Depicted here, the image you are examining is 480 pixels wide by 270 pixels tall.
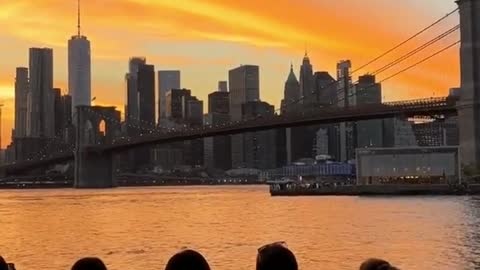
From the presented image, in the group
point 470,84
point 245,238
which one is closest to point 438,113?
point 470,84

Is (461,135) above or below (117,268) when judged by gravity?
above

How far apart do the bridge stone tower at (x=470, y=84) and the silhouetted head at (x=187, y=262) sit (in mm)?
71119

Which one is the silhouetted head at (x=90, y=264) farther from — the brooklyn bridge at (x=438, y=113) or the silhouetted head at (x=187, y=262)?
the brooklyn bridge at (x=438, y=113)

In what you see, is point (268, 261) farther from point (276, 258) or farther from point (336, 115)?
point (336, 115)

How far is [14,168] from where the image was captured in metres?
110

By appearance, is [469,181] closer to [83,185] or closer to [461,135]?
[461,135]

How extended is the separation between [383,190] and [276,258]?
78856mm

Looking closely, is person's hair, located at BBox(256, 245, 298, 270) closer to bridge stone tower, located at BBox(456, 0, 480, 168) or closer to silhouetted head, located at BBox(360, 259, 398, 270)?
silhouetted head, located at BBox(360, 259, 398, 270)

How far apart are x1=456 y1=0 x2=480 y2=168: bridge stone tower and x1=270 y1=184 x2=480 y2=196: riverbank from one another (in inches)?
98.0

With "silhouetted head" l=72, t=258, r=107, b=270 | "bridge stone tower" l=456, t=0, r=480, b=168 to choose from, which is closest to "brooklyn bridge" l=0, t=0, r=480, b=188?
"bridge stone tower" l=456, t=0, r=480, b=168

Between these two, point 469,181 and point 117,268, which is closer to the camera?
point 117,268

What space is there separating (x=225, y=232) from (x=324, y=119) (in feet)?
126

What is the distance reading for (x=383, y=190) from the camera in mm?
80875

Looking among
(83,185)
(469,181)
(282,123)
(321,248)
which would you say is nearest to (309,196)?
(282,123)
